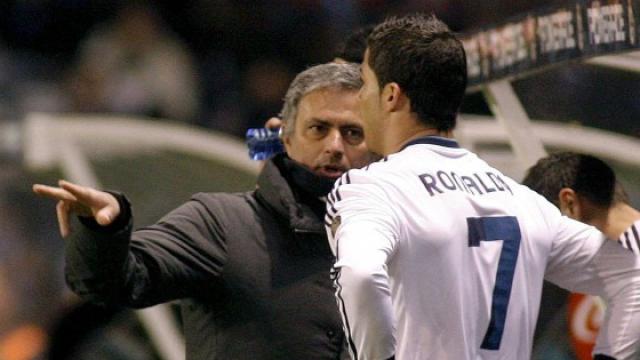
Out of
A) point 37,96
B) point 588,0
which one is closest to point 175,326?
point 37,96

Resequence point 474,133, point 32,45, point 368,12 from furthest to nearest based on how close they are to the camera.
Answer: point 32,45
point 368,12
point 474,133

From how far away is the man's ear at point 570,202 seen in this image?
352cm

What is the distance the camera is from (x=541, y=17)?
12.9 ft

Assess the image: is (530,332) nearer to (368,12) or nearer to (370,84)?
(370,84)

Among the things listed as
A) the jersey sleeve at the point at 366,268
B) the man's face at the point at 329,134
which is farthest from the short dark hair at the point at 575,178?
the jersey sleeve at the point at 366,268

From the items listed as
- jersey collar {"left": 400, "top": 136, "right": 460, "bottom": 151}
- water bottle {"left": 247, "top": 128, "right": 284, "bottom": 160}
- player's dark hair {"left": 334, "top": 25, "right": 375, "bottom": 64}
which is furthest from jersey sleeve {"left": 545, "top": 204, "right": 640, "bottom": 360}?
player's dark hair {"left": 334, "top": 25, "right": 375, "bottom": 64}

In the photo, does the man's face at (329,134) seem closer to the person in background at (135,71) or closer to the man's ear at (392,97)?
the man's ear at (392,97)

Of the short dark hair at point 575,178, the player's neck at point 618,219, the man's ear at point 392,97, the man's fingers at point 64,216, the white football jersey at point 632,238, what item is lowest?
the player's neck at point 618,219

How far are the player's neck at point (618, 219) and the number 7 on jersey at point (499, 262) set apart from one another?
70 centimetres

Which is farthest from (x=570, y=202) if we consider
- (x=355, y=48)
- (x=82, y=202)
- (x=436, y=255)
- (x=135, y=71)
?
(x=135, y=71)

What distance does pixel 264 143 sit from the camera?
3850 millimetres

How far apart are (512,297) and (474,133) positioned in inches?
76.7

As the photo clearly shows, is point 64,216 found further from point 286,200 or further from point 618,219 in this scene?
point 618,219

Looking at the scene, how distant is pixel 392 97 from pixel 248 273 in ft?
1.97
